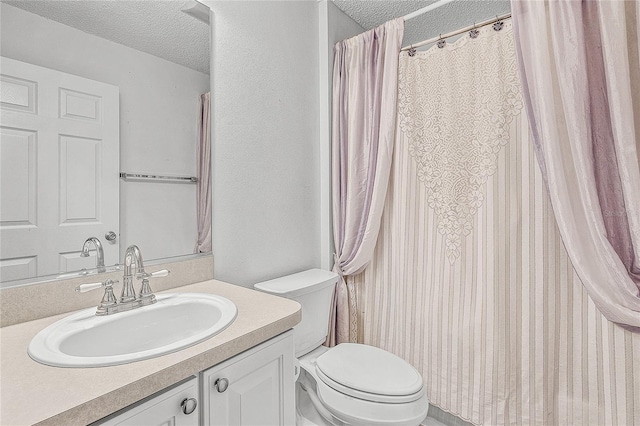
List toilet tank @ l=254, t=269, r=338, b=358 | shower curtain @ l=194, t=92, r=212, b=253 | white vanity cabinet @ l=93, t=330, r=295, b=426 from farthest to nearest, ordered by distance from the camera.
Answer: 1. toilet tank @ l=254, t=269, r=338, b=358
2. shower curtain @ l=194, t=92, r=212, b=253
3. white vanity cabinet @ l=93, t=330, r=295, b=426

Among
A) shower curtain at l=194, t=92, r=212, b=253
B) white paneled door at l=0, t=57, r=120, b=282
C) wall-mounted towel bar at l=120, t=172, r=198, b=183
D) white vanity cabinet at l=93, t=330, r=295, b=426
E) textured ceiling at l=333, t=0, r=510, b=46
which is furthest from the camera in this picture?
textured ceiling at l=333, t=0, r=510, b=46

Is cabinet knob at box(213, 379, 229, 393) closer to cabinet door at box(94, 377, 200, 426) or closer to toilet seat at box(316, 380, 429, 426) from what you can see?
cabinet door at box(94, 377, 200, 426)

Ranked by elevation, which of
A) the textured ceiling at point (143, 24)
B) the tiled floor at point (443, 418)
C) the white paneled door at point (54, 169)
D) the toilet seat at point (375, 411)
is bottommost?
the tiled floor at point (443, 418)

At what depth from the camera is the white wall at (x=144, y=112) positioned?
0.97 metres

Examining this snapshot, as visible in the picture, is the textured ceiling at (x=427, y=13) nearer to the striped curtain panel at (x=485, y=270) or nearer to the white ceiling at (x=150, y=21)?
the white ceiling at (x=150, y=21)

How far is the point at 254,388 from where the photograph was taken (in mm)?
904

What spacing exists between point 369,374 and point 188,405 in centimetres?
84

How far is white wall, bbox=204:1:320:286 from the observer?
1426 mm

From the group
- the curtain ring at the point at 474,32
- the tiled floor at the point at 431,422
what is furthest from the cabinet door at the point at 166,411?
the curtain ring at the point at 474,32

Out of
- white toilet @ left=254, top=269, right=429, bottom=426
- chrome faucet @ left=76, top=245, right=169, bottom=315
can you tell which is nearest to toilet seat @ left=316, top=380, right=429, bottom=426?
white toilet @ left=254, top=269, right=429, bottom=426

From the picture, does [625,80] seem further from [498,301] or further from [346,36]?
[346,36]

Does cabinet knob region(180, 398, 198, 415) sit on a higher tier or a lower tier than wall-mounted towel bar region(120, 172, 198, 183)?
lower

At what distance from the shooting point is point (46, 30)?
97 cm

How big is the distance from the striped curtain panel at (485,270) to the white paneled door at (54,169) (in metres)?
1.33
